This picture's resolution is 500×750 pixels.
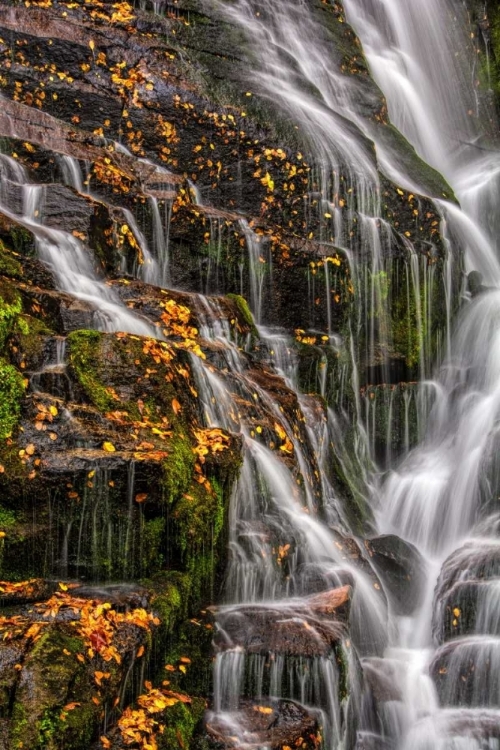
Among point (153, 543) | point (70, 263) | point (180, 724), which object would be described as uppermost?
point (70, 263)

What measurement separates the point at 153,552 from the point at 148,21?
10525 millimetres

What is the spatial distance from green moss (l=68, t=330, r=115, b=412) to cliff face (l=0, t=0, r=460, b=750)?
2 cm

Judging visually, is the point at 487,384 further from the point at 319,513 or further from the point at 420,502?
the point at 319,513

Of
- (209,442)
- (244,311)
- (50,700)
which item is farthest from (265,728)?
(244,311)

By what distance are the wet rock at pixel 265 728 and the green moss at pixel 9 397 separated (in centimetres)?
240

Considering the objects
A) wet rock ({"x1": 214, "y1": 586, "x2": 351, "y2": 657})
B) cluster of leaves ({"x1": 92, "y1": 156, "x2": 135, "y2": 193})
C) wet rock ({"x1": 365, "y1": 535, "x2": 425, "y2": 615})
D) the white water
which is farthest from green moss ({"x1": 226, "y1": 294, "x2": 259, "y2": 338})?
wet rock ({"x1": 214, "y1": 586, "x2": 351, "y2": 657})

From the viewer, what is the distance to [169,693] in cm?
498

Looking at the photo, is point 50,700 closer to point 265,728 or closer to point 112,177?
point 265,728

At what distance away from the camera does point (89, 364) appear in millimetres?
6062

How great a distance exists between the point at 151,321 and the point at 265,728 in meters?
4.31

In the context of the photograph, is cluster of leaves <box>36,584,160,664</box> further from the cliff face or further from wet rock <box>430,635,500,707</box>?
wet rock <box>430,635,500,707</box>

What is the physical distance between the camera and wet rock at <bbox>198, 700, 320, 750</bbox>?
4859mm

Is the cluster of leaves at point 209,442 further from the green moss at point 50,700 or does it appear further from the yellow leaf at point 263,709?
the green moss at point 50,700

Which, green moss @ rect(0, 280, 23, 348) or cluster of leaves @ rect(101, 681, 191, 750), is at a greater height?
green moss @ rect(0, 280, 23, 348)
